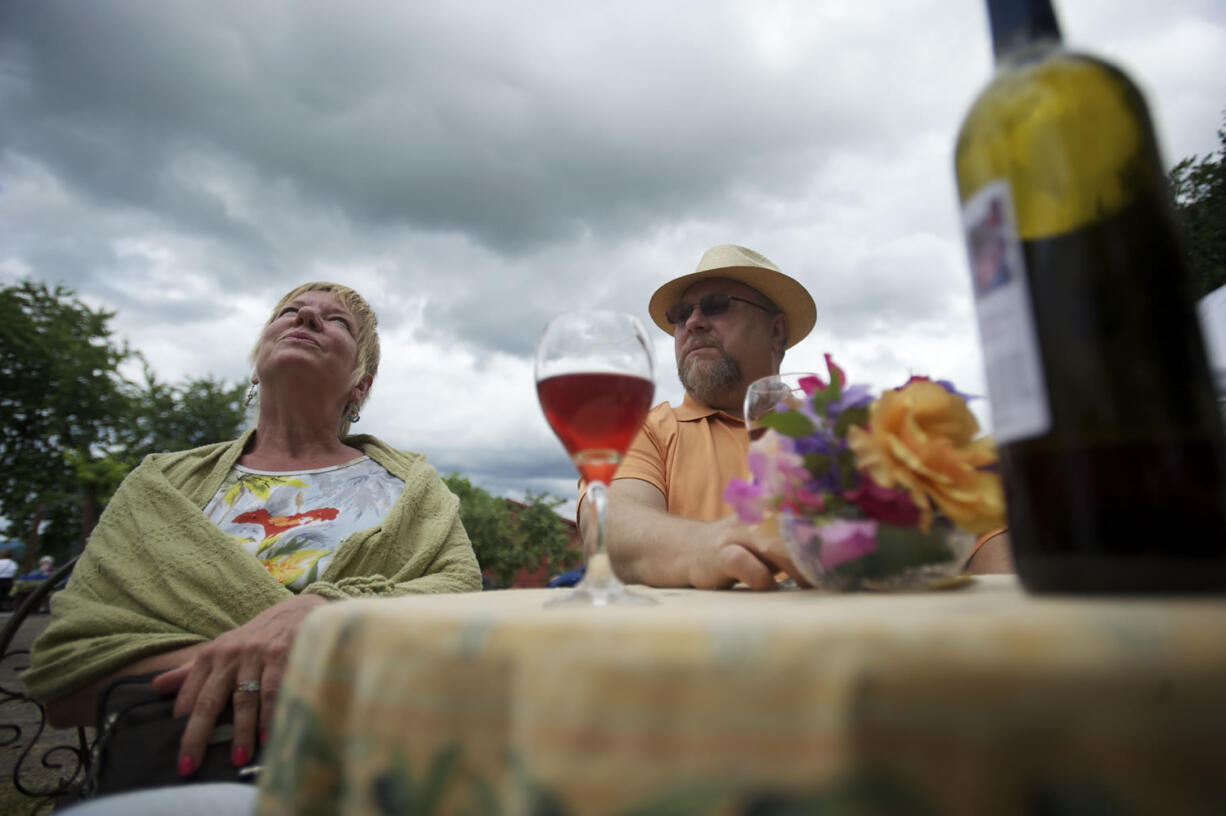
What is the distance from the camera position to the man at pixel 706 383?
2441mm

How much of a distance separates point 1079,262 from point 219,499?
266cm

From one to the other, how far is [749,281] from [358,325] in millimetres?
1904

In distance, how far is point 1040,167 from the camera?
582 mm

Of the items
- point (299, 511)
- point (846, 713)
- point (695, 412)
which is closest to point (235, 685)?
point (299, 511)

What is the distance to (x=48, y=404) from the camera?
1808 centimetres

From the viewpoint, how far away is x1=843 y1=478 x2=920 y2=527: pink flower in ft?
2.59

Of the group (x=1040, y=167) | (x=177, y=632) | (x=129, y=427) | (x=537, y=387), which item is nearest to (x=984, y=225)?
(x=1040, y=167)

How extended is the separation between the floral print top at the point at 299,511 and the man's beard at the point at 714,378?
1.41 m

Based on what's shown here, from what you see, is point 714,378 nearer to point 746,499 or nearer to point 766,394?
point 766,394

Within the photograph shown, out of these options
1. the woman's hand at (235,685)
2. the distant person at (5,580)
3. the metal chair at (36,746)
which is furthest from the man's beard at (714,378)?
the distant person at (5,580)

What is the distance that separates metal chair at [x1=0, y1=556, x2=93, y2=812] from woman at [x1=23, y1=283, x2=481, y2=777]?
0.83 ft

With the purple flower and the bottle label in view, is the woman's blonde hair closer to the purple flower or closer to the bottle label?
the purple flower

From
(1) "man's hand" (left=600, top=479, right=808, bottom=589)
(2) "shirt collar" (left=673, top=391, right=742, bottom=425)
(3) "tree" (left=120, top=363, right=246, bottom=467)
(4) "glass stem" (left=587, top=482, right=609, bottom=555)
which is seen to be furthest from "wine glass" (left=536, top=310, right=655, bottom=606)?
(3) "tree" (left=120, top=363, right=246, bottom=467)

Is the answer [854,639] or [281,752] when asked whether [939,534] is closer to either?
[854,639]
